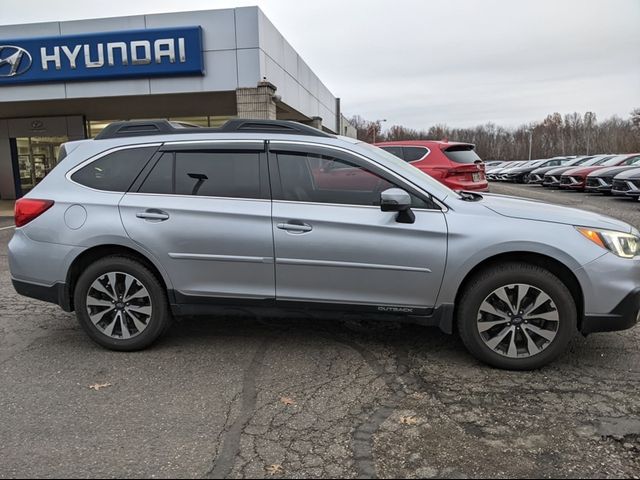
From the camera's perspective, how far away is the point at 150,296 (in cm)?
413

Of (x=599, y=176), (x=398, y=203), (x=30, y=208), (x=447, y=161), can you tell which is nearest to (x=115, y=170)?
(x=30, y=208)

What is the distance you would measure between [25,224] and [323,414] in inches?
117

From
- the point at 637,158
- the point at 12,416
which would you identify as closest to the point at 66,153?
the point at 12,416

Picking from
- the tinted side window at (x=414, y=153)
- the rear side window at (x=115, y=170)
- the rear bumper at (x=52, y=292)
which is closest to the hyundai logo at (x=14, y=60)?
the tinted side window at (x=414, y=153)

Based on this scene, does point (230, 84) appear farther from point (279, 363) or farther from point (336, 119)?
point (336, 119)

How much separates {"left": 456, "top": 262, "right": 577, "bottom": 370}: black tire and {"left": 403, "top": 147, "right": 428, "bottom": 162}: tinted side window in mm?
5930

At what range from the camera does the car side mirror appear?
3695mm

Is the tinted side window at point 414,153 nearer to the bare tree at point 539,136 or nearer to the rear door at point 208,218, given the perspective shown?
the rear door at point 208,218

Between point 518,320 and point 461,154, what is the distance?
630 cm

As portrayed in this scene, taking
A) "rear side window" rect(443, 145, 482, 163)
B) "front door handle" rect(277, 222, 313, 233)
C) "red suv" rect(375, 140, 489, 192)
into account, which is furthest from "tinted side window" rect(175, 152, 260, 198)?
"rear side window" rect(443, 145, 482, 163)

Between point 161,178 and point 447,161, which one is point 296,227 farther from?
point 447,161

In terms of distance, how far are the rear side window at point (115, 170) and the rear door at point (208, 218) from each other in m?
0.10

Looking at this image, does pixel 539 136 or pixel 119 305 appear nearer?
pixel 119 305

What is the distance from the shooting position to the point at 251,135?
4.18 m
